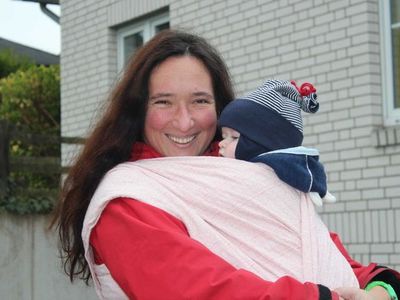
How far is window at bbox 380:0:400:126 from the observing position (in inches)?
246

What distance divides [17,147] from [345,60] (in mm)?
5310

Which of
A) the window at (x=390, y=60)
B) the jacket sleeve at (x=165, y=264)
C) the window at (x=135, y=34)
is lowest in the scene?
the jacket sleeve at (x=165, y=264)

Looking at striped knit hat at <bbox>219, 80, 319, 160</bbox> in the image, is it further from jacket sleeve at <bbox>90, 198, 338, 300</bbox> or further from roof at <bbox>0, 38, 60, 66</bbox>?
roof at <bbox>0, 38, 60, 66</bbox>

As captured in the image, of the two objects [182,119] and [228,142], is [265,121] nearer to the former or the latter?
[228,142]

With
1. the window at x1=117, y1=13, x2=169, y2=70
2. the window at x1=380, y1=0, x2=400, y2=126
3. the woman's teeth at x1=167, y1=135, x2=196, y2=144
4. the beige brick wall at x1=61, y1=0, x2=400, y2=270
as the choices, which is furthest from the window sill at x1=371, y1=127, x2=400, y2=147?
the woman's teeth at x1=167, y1=135, x2=196, y2=144

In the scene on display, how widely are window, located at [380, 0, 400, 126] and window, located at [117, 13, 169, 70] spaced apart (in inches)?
Answer: 117

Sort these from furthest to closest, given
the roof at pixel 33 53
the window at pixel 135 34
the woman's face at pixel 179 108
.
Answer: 1. the roof at pixel 33 53
2. the window at pixel 135 34
3. the woman's face at pixel 179 108

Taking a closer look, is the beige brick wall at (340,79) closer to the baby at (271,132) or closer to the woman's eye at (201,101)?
the woman's eye at (201,101)

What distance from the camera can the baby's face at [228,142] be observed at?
261 cm

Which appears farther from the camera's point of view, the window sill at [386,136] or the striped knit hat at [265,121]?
the window sill at [386,136]

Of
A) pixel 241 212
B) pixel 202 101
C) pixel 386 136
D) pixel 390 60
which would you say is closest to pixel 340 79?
pixel 390 60

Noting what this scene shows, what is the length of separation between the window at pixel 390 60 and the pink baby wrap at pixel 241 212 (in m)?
3.91

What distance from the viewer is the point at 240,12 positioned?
7441 millimetres

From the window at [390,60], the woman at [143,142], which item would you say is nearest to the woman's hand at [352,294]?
the woman at [143,142]
